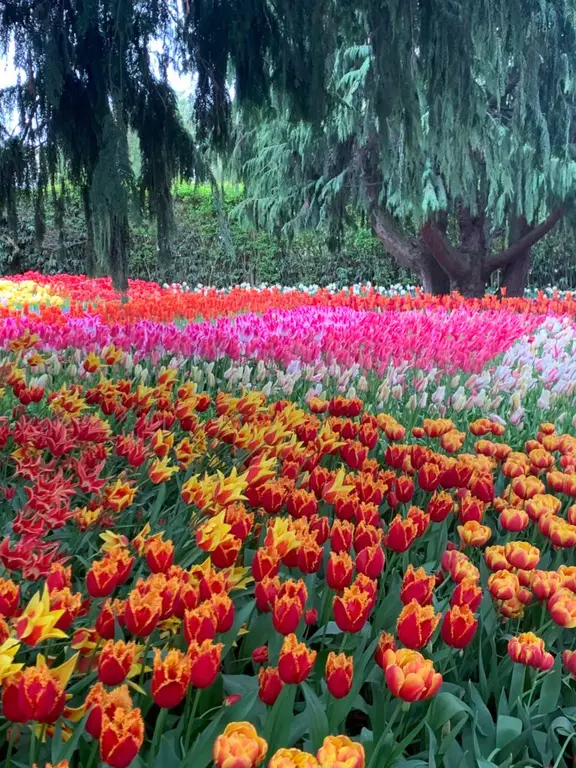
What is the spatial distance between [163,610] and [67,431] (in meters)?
0.93

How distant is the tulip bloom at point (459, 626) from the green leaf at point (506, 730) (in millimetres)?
168

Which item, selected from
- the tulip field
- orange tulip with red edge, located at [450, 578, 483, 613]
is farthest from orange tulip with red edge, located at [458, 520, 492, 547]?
orange tulip with red edge, located at [450, 578, 483, 613]

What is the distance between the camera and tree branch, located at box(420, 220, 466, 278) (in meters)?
8.94

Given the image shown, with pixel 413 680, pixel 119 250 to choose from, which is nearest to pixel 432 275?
pixel 119 250

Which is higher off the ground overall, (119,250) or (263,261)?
(263,261)

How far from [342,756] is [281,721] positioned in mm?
262

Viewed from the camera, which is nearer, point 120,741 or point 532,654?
point 120,741

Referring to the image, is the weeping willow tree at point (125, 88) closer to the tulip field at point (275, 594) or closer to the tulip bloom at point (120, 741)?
the tulip field at point (275, 594)

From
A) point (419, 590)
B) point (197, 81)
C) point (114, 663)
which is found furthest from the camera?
point (197, 81)

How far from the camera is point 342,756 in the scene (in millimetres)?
738

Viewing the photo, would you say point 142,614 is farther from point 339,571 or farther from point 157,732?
point 339,571

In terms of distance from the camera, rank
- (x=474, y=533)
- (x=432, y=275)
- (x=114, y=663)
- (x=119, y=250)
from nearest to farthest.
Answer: (x=114, y=663) → (x=474, y=533) → (x=119, y=250) → (x=432, y=275)

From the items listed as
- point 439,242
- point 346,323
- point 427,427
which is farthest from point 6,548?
point 439,242

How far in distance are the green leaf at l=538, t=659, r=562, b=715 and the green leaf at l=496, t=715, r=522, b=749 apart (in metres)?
0.09
